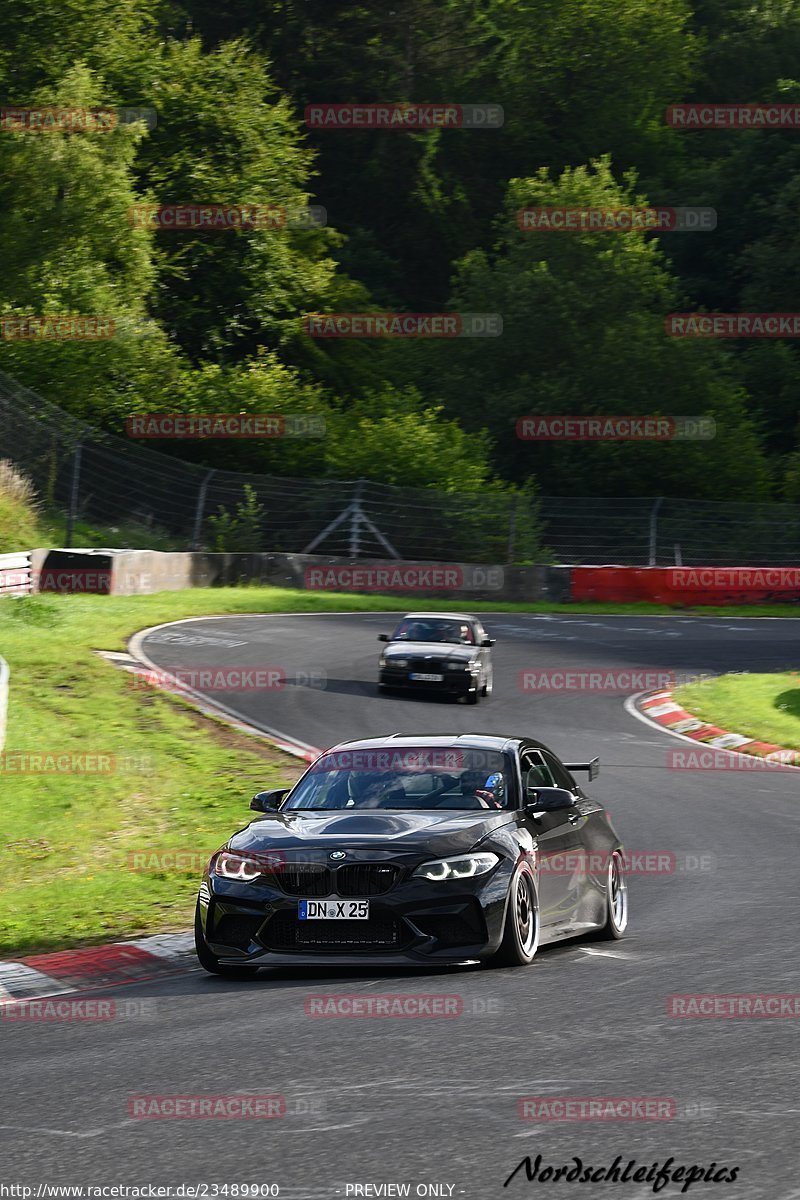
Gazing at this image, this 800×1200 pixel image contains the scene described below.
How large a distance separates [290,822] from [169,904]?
2.54 metres

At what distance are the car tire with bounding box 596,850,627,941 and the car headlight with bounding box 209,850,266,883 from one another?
99.8 inches

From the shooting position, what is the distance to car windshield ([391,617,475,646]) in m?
25.4

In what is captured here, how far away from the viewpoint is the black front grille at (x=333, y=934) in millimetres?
8633

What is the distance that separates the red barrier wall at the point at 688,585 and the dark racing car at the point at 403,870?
27422mm

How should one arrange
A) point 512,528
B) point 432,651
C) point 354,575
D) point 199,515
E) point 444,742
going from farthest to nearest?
1. point 512,528
2. point 199,515
3. point 354,575
4. point 432,651
5. point 444,742

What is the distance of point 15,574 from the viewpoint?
30.0 m

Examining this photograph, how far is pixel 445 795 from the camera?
32.0 feet

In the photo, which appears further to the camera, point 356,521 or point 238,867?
point 356,521

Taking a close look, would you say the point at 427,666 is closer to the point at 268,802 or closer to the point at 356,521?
the point at 268,802

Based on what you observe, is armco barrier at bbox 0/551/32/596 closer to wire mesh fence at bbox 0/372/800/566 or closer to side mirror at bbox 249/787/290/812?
wire mesh fence at bbox 0/372/800/566

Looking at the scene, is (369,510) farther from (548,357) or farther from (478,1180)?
(478,1180)

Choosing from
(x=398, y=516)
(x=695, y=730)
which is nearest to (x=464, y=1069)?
(x=695, y=730)

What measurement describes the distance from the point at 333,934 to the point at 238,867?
67 cm

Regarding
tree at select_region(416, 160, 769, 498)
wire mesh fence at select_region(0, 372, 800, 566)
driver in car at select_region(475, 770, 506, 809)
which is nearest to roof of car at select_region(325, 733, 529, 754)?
driver in car at select_region(475, 770, 506, 809)
